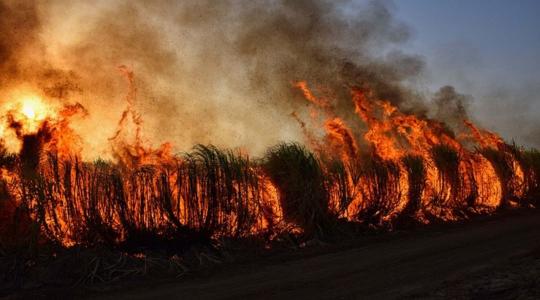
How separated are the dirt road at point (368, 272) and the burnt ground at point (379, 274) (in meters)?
0.01

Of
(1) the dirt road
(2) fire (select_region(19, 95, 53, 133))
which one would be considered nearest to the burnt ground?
(1) the dirt road

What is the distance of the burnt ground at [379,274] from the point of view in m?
6.32

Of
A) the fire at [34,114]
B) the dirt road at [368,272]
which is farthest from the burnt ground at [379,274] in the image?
the fire at [34,114]

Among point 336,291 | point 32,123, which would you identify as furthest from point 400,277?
point 32,123

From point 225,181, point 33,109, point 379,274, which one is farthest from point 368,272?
point 33,109

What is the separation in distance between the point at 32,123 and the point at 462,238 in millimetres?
9125

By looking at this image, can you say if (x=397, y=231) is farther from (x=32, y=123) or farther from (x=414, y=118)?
(x=32, y=123)

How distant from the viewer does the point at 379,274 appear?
24.2 ft

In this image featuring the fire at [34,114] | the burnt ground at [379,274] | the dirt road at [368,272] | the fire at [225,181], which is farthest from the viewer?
the fire at [34,114]

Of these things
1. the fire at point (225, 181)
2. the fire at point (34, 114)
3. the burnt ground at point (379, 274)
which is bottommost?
the burnt ground at point (379, 274)

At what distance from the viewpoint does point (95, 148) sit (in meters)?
14.6

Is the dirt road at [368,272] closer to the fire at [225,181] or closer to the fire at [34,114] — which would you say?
the fire at [225,181]

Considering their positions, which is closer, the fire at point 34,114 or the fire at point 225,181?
the fire at point 225,181

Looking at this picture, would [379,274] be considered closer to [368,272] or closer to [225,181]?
[368,272]
